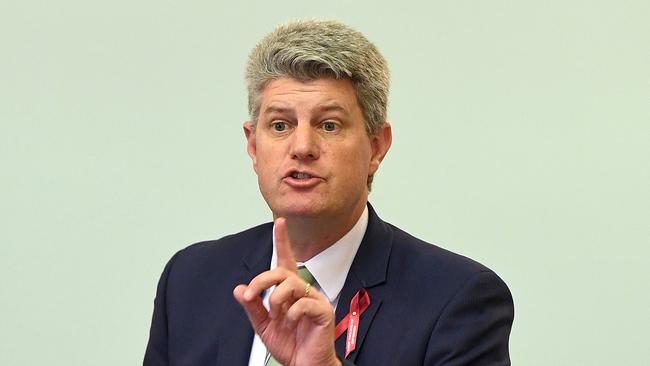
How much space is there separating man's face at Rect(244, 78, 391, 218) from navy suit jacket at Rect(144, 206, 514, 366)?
0.65 feet

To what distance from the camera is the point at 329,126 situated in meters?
2.92

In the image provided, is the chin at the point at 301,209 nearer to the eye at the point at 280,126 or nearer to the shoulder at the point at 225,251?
the eye at the point at 280,126

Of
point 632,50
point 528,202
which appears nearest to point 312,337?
point 528,202

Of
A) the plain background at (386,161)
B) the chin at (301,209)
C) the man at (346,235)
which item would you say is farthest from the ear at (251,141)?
the plain background at (386,161)

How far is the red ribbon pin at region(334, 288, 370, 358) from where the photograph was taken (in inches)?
113

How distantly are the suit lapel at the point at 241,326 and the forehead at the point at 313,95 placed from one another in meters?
0.46

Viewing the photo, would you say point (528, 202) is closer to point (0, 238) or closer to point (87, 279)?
point (87, 279)

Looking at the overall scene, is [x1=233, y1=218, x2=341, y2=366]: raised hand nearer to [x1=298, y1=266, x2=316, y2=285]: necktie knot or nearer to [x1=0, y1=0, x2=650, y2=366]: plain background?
[x1=298, y1=266, x2=316, y2=285]: necktie knot

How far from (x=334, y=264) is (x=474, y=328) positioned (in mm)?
397

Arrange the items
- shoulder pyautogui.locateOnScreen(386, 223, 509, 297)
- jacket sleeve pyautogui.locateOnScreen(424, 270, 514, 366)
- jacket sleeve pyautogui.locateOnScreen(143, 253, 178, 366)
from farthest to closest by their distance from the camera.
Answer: jacket sleeve pyautogui.locateOnScreen(143, 253, 178, 366) < shoulder pyautogui.locateOnScreen(386, 223, 509, 297) < jacket sleeve pyautogui.locateOnScreen(424, 270, 514, 366)

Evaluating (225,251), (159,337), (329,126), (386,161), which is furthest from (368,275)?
(386,161)

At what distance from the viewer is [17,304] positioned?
4.16m

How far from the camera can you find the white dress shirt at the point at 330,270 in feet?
9.80

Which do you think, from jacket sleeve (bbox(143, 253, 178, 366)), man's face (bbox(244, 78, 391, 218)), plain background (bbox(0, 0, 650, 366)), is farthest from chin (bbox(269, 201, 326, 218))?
plain background (bbox(0, 0, 650, 366))
